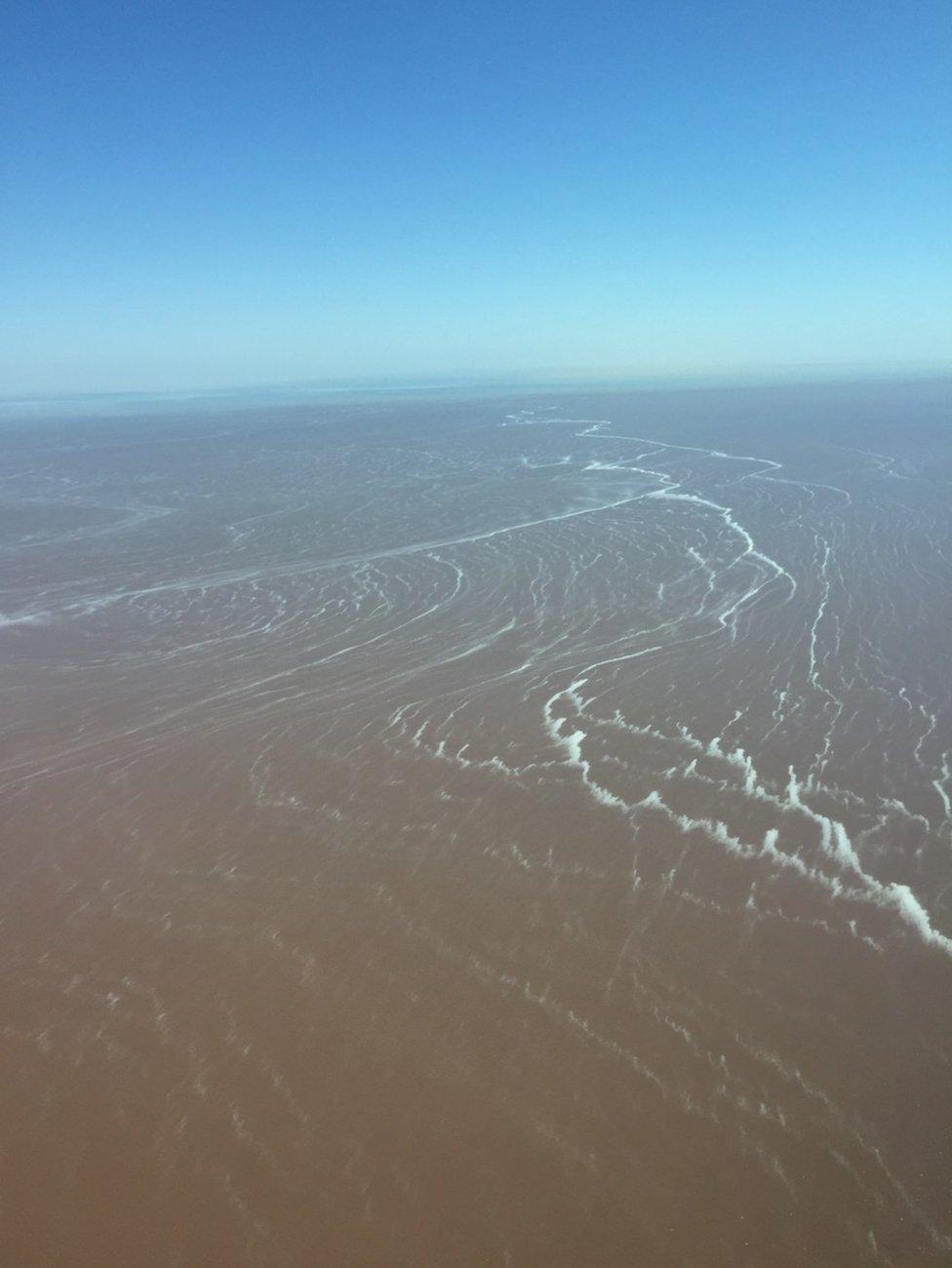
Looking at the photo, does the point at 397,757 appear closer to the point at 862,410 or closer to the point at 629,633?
the point at 629,633

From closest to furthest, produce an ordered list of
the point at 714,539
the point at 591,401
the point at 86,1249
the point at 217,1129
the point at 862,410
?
the point at 86,1249
the point at 217,1129
the point at 714,539
the point at 862,410
the point at 591,401

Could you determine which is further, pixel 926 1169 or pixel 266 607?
pixel 266 607

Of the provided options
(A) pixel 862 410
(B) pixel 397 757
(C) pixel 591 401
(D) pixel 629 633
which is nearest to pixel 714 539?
(D) pixel 629 633

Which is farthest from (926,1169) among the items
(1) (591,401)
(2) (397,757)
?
(1) (591,401)

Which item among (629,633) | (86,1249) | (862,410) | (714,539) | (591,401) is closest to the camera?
(86,1249)

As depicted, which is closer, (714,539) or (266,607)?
(266,607)

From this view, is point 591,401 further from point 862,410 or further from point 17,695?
point 17,695
